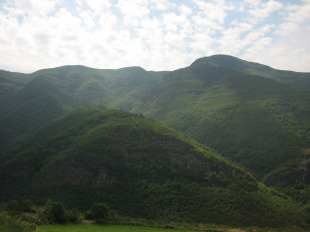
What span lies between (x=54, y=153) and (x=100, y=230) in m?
A: 79.8

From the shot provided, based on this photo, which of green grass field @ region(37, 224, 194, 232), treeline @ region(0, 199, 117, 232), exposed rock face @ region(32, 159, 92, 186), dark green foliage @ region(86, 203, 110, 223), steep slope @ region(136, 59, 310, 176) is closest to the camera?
green grass field @ region(37, 224, 194, 232)

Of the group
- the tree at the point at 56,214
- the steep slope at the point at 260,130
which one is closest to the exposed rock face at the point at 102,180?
the tree at the point at 56,214

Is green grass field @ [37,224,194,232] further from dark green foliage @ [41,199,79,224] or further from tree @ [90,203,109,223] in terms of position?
tree @ [90,203,109,223]

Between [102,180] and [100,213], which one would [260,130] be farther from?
[100,213]

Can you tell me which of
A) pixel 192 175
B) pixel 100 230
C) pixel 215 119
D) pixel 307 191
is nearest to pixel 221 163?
pixel 192 175

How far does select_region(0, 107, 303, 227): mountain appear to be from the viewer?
7750cm

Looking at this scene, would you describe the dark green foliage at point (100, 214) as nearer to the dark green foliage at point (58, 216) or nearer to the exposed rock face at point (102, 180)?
the dark green foliage at point (58, 216)

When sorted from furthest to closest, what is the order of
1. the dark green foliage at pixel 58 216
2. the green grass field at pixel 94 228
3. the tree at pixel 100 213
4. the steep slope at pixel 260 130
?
the steep slope at pixel 260 130 < the tree at pixel 100 213 < the dark green foliage at pixel 58 216 < the green grass field at pixel 94 228

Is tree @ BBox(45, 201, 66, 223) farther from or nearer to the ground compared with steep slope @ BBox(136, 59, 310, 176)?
nearer to the ground

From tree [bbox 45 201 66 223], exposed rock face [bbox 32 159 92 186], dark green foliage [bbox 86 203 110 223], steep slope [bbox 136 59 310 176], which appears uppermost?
steep slope [bbox 136 59 310 176]

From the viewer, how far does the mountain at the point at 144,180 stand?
77500 millimetres

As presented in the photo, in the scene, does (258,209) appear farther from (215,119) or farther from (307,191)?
(215,119)

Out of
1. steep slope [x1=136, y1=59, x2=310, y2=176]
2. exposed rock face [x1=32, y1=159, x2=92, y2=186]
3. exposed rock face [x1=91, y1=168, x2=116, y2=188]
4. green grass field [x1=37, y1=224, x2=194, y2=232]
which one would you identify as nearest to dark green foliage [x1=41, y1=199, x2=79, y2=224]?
green grass field [x1=37, y1=224, x2=194, y2=232]

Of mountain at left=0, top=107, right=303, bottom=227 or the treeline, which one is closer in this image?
the treeline
